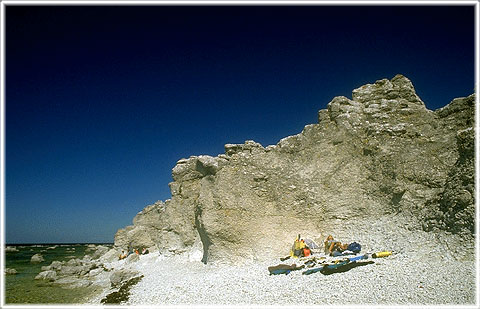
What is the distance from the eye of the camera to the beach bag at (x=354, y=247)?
1472cm

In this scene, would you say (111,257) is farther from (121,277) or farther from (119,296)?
(119,296)

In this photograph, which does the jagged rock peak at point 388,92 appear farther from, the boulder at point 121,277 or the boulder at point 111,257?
the boulder at point 111,257

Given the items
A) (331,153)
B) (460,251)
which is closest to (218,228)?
(331,153)

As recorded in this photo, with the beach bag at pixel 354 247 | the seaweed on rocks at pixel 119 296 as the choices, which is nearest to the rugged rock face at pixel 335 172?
the beach bag at pixel 354 247

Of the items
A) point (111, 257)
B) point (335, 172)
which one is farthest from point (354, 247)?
point (111, 257)

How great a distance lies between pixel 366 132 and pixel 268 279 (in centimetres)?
1116

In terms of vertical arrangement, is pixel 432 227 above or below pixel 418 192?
below

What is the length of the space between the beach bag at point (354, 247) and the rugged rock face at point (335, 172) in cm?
223

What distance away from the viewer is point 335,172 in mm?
18344

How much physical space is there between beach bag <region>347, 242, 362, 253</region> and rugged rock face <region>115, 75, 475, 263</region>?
2226 millimetres

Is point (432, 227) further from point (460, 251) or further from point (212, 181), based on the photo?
point (212, 181)

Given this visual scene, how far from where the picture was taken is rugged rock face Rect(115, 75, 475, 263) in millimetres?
15961

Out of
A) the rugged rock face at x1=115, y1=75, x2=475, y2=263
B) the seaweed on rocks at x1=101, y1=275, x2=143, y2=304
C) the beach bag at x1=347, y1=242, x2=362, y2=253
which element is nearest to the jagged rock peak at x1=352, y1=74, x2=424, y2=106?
the rugged rock face at x1=115, y1=75, x2=475, y2=263

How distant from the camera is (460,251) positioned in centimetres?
1108
